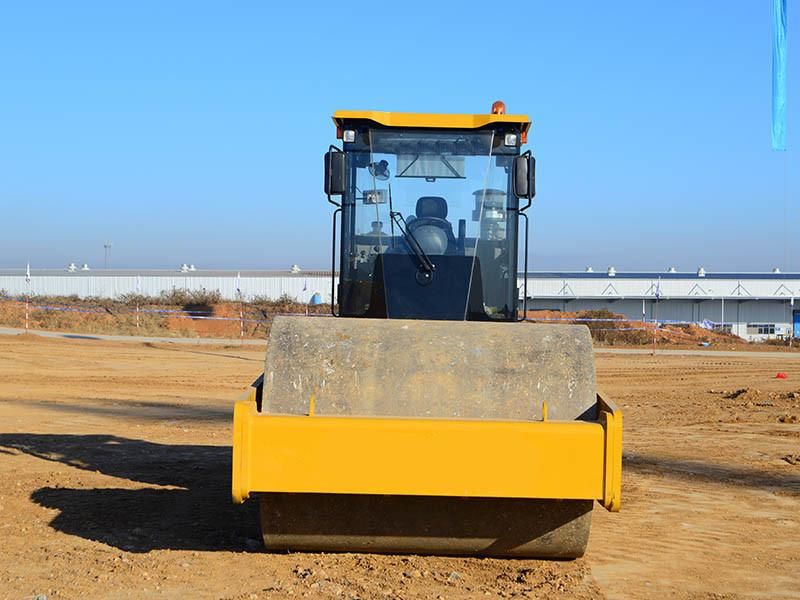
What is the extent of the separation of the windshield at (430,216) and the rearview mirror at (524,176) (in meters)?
0.30

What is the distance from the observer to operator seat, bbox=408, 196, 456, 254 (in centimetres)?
841

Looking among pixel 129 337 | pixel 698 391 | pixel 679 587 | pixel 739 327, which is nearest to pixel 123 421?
pixel 679 587

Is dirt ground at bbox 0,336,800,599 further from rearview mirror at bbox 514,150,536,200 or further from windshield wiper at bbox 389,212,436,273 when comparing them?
rearview mirror at bbox 514,150,536,200

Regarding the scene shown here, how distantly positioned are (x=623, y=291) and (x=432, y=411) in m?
47.9

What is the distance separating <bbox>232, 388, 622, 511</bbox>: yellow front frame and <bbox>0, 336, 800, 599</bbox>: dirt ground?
660 millimetres

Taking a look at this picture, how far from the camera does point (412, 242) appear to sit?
8.41 m

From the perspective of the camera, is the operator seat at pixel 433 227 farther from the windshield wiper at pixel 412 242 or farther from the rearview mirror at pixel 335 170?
the rearview mirror at pixel 335 170

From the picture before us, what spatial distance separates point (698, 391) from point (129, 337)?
20.0 m

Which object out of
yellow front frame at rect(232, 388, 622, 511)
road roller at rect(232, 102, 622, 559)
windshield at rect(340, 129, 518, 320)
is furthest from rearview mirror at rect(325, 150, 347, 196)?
yellow front frame at rect(232, 388, 622, 511)

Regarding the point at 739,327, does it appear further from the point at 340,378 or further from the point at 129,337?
the point at 340,378

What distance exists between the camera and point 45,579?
6020 millimetres

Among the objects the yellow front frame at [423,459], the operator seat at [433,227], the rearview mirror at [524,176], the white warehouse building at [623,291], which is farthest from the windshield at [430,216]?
the white warehouse building at [623,291]

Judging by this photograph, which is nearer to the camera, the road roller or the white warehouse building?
the road roller

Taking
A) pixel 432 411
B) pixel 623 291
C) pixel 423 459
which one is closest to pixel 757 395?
pixel 432 411
